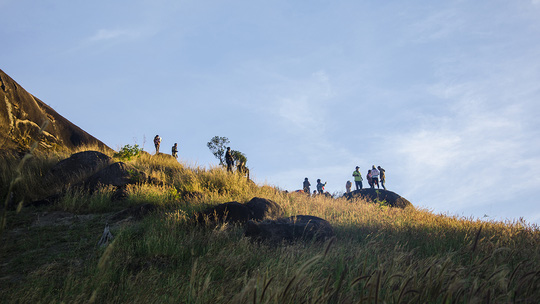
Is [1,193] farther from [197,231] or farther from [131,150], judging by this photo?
[197,231]

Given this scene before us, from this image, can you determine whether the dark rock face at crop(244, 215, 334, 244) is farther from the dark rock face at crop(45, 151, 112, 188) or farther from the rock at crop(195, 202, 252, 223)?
the dark rock face at crop(45, 151, 112, 188)

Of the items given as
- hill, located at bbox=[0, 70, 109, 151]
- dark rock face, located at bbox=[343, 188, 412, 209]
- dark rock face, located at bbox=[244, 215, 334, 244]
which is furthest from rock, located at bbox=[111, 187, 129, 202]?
dark rock face, located at bbox=[343, 188, 412, 209]

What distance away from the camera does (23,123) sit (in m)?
17.1

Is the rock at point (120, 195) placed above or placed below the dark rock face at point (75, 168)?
below

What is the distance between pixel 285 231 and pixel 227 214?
6.30ft

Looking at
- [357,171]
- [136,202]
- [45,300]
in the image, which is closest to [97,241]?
[136,202]

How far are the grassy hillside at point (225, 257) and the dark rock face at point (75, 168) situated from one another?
0.60 meters

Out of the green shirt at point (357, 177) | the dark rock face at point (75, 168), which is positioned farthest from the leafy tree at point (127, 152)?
the green shirt at point (357, 177)

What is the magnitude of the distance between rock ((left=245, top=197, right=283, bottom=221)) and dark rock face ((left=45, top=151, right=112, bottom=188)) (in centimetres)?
734

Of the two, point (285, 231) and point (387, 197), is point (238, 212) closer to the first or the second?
point (285, 231)

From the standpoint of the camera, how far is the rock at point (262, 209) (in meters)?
Result: 9.10

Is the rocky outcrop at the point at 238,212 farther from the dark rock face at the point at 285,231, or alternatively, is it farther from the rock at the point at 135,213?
the rock at the point at 135,213

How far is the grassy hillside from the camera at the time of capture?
2.98m

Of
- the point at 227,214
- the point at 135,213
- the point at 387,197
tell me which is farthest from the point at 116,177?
the point at 387,197
